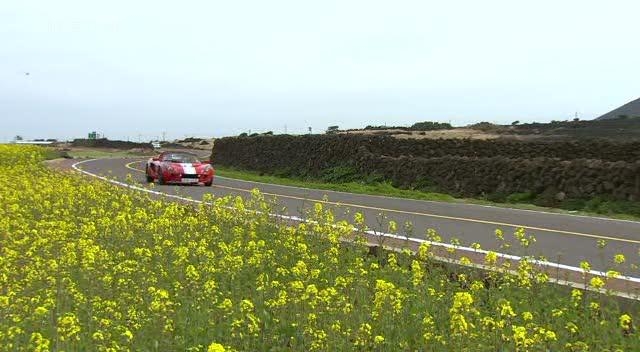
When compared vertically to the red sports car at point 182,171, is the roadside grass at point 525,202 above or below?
below

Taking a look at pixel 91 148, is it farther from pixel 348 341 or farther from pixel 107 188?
pixel 348 341

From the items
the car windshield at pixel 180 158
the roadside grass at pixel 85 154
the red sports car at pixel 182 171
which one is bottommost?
the roadside grass at pixel 85 154

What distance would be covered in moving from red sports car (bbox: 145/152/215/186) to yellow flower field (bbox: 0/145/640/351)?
14.9 meters

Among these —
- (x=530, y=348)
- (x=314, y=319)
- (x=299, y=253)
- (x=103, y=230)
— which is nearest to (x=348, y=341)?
(x=314, y=319)

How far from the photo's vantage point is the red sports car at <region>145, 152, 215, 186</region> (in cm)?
2359

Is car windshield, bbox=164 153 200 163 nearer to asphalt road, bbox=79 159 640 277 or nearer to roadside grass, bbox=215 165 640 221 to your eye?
roadside grass, bbox=215 165 640 221

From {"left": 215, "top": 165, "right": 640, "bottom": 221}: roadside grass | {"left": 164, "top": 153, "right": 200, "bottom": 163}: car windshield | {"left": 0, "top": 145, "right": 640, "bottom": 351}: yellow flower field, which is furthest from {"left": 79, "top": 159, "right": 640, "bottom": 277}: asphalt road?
{"left": 164, "top": 153, "right": 200, "bottom": 163}: car windshield

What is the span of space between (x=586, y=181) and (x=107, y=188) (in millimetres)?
13672

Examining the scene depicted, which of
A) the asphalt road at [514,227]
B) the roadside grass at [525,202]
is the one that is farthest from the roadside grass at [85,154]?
the asphalt road at [514,227]

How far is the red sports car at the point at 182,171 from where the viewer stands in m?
23.6

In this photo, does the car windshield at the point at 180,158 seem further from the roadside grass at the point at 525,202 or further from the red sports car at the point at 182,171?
the roadside grass at the point at 525,202

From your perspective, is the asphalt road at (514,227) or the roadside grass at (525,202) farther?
the roadside grass at (525,202)

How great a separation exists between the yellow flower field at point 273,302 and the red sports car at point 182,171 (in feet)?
48.8

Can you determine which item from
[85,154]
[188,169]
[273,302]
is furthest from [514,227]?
[85,154]
